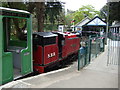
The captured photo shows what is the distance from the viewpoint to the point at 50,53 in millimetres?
6984

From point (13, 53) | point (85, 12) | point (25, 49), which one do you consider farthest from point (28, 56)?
point (85, 12)

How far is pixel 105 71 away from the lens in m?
6.47

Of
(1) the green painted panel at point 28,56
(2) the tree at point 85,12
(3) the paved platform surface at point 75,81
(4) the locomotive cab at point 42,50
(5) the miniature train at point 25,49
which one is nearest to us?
(3) the paved platform surface at point 75,81

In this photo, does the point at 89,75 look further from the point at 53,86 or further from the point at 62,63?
the point at 62,63

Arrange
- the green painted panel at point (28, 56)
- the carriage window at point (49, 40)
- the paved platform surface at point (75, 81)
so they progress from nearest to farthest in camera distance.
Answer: the paved platform surface at point (75, 81) → the green painted panel at point (28, 56) → the carriage window at point (49, 40)

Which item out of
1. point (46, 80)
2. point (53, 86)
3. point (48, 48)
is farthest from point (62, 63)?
point (53, 86)

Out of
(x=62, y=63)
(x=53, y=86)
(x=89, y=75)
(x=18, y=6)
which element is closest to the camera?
(x=53, y=86)

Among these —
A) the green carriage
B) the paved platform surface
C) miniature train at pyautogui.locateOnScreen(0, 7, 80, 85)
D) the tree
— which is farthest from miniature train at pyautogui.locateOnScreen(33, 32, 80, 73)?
the tree

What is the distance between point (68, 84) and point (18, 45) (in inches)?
124

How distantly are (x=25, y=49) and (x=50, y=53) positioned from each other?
164 cm

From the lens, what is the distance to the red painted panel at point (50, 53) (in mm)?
6680

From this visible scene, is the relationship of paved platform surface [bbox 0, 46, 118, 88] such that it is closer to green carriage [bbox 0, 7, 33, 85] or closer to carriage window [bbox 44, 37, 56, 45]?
green carriage [bbox 0, 7, 33, 85]

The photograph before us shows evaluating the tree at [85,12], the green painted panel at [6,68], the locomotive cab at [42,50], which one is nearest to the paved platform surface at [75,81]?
the green painted panel at [6,68]

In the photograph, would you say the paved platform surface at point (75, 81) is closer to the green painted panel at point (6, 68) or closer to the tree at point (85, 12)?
the green painted panel at point (6, 68)
